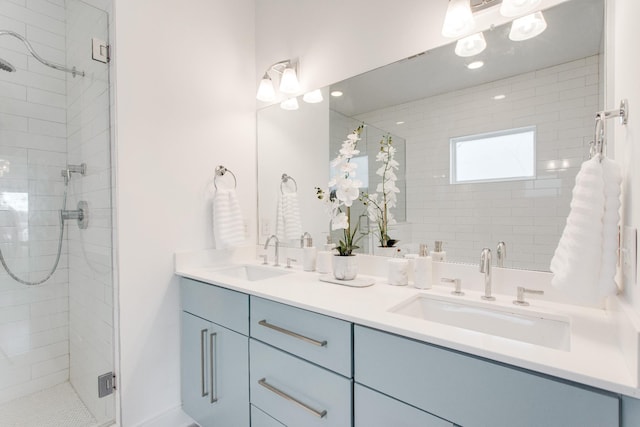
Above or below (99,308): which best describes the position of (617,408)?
above

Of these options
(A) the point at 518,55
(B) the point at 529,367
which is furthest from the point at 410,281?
(A) the point at 518,55

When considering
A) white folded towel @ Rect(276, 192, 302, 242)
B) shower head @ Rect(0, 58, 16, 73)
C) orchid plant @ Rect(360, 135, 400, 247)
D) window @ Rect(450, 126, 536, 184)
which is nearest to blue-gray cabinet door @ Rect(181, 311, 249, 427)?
white folded towel @ Rect(276, 192, 302, 242)

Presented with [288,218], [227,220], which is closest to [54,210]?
[227,220]

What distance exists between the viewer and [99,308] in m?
1.71

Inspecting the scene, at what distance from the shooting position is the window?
3.90ft

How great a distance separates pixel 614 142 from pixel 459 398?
0.97m

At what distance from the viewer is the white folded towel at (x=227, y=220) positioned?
6.19 feet

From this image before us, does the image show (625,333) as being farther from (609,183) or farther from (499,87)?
(499,87)

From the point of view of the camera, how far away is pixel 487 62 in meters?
1.28

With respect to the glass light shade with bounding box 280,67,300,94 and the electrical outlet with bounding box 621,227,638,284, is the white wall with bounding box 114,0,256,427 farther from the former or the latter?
the electrical outlet with bounding box 621,227,638,284

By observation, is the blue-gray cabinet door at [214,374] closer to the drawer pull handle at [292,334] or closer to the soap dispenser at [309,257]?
the drawer pull handle at [292,334]

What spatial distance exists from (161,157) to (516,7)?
1.75 m

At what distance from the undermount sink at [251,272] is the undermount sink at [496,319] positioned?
81 cm

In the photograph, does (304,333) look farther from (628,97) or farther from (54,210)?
(54,210)
